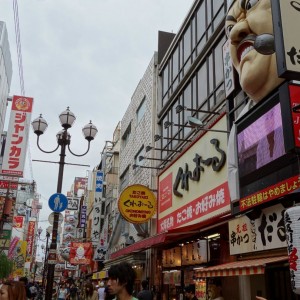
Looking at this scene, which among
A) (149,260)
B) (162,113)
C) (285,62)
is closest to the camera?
(285,62)

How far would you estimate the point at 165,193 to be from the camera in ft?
62.1

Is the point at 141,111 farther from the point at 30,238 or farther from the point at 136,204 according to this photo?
the point at 30,238

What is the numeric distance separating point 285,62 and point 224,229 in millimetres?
8434

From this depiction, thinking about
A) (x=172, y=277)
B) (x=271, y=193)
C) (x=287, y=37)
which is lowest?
(x=172, y=277)

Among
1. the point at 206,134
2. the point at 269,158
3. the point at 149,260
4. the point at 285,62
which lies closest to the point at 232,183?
the point at 269,158

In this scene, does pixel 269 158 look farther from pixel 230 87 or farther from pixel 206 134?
pixel 206 134

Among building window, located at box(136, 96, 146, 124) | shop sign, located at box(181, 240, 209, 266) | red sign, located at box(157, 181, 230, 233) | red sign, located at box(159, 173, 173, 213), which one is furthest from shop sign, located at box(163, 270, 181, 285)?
building window, located at box(136, 96, 146, 124)

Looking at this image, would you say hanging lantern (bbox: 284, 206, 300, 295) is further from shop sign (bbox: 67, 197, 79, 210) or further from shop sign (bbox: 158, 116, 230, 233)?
shop sign (bbox: 67, 197, 79, 210)

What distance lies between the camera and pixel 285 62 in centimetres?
568

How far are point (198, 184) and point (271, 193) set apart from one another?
20.5 ft

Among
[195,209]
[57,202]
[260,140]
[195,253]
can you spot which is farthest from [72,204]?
[260,140]

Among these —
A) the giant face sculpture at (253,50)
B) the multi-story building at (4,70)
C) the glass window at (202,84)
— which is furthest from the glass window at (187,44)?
the multi-story building at (4,70)

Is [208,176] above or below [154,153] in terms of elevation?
below

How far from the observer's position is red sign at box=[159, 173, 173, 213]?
59.7ft
